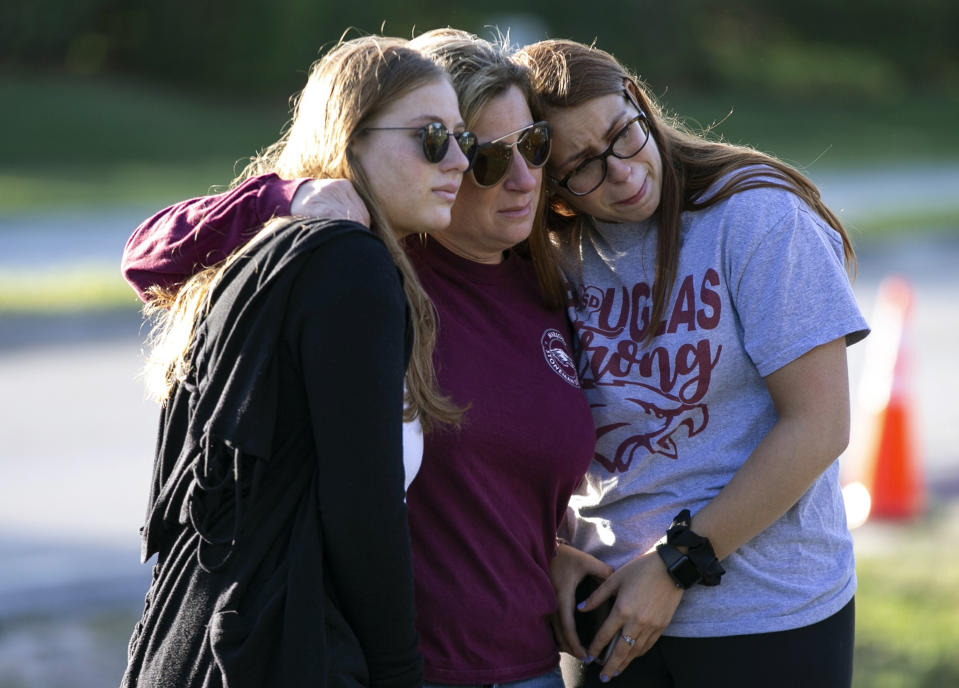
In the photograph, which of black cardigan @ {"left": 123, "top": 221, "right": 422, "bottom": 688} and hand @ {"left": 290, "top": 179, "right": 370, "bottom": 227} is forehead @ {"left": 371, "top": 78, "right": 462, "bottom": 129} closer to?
hand @ {"left": 290, "top": 179, "right": 370, "bottom": 227}

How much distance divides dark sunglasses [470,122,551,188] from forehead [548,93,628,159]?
0.05m

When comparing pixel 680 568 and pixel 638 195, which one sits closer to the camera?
pixel 680 568

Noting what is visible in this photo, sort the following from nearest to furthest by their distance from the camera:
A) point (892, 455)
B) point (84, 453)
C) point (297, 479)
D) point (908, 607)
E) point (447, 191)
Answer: point (297, 479) < point (447, 191) < point (908, 607) < point (892, 455) < point (84, 453)

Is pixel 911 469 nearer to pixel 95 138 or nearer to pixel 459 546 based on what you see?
pixel 459 546

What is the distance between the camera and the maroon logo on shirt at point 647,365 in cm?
239

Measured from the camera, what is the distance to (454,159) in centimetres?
217

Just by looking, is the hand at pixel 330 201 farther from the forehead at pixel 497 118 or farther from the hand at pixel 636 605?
the hand at pixel 636 605

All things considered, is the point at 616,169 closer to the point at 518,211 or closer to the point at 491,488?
the point at 518,211

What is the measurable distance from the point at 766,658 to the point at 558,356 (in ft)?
2.40

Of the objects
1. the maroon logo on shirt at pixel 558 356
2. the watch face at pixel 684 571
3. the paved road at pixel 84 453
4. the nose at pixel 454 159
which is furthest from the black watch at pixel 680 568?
the paved road at pixel 84 453

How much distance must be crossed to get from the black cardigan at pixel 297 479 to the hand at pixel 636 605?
63 cm

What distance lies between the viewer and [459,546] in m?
2.28

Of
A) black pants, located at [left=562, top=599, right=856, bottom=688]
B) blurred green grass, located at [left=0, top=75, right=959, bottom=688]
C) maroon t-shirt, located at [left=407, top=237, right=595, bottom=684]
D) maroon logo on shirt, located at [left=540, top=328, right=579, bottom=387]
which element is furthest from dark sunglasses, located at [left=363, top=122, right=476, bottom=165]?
blurred green grass, located at [left=0, top=75, right=959, bottom=688]

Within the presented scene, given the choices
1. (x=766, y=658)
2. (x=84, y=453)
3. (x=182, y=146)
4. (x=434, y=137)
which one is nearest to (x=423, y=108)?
(x=434, y=137)
